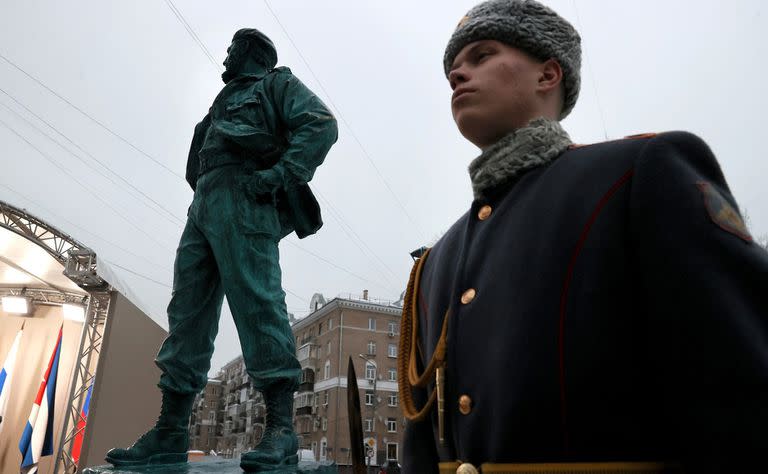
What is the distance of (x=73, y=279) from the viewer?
10703 millimetres

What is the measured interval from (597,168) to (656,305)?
34 cm

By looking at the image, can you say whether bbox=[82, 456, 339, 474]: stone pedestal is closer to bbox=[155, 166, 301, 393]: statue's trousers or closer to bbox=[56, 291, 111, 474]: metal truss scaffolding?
bbox=[155, 166, 301, 393]: statue's trousers

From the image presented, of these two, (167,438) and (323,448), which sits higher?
(167,438)

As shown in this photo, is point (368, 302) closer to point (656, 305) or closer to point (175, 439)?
point (175, 439)

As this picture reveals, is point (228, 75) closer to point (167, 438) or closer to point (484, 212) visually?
point (167, 438)

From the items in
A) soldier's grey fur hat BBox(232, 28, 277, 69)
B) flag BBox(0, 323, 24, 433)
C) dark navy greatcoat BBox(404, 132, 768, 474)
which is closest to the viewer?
dark navy greatcoat BBox(404, 132, 768, 474)

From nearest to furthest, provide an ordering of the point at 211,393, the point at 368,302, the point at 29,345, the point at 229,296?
the point at 229,296 → the point at 29,345 → the point at 368,302 → the point at 211,393

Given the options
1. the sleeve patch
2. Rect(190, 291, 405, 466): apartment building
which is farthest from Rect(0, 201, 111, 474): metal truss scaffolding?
Rect(190, 291, 405, 466): apartment building

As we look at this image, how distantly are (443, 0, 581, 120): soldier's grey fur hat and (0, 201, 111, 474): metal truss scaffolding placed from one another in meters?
11.0

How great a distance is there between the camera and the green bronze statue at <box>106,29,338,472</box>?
9.94 ft

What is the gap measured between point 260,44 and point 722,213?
3546mm

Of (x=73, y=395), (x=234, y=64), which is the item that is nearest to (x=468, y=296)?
(x=234, y=64)

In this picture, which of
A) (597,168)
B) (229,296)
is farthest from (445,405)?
(229,296)

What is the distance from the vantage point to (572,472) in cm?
95
